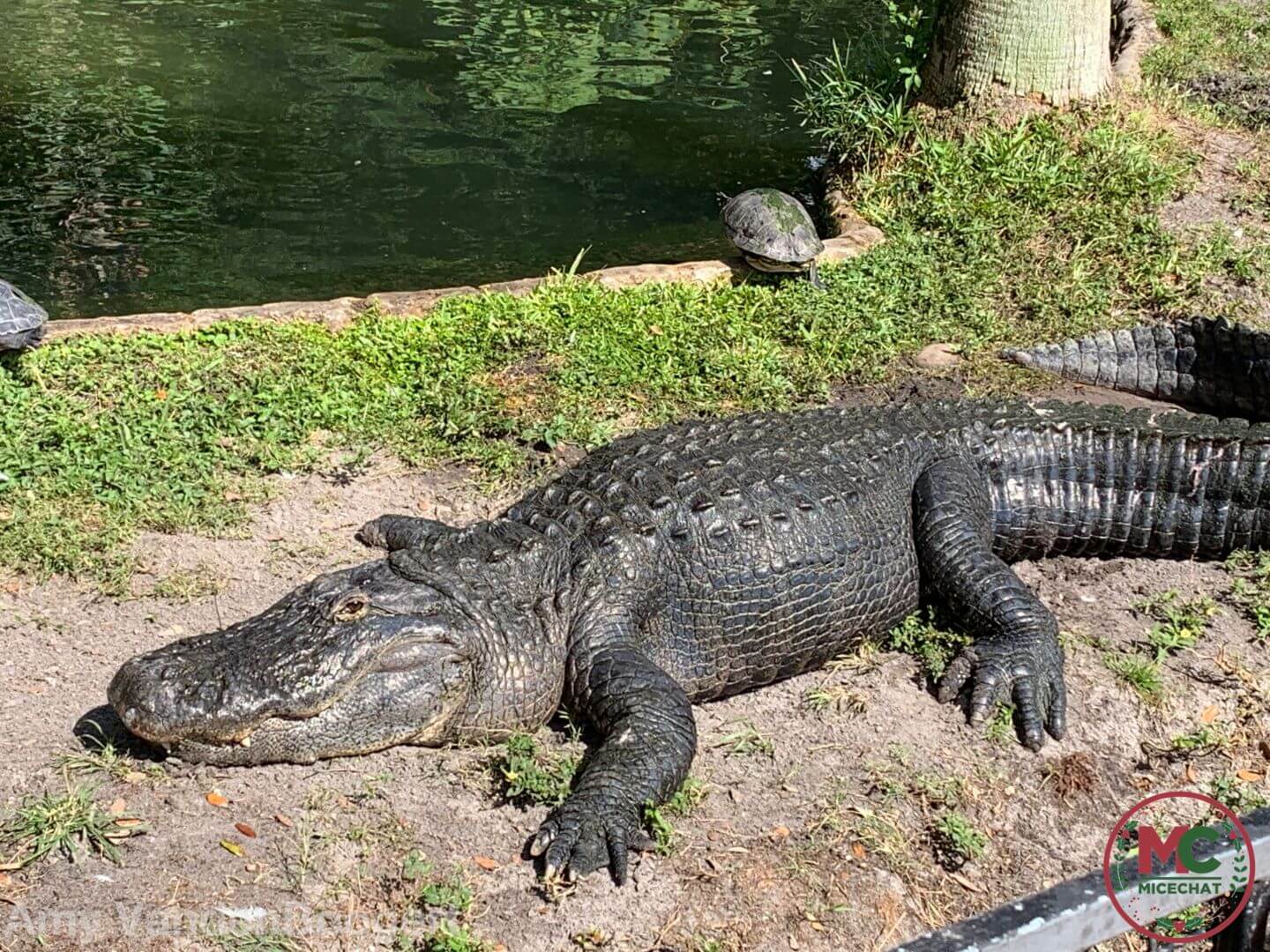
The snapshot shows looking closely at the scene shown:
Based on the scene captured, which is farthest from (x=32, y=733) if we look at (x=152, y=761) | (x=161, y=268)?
(x=161, y=268)

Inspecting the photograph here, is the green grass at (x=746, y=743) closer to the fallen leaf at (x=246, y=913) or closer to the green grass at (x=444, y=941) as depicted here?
the green grass at (x=444, y=941)

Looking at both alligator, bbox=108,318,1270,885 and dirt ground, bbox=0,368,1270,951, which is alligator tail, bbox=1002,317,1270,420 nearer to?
alligator, bbox=108,318,1270,885

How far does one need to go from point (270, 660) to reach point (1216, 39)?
36.6 feet

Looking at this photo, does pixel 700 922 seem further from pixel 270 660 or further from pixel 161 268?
pixel 161 268

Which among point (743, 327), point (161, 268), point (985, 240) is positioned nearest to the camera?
point (743, 327)

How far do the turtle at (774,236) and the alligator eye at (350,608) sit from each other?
160 inches

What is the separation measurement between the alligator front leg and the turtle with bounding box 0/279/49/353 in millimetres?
3365

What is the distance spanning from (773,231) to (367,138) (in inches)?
200

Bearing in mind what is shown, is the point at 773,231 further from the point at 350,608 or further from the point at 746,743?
the point at 350,608

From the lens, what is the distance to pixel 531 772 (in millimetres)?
3947

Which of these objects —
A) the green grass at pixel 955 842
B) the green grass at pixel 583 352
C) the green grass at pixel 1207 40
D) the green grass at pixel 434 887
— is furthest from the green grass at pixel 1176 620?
the green grass at pixel 1207 40

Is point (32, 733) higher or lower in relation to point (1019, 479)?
lower

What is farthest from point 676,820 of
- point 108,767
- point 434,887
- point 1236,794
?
point 1236,794

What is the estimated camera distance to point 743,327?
7.12 m
